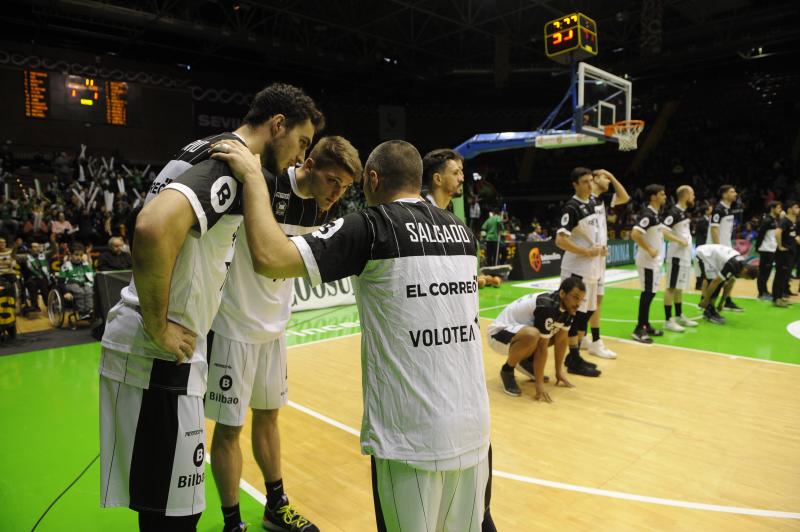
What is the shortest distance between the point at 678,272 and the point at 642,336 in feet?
4.17

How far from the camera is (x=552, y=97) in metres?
27.2

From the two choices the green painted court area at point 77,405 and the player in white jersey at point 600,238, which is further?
the player in white jersey at point 600,238

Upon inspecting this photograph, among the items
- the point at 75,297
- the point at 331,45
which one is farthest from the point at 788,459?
the point at 331,45

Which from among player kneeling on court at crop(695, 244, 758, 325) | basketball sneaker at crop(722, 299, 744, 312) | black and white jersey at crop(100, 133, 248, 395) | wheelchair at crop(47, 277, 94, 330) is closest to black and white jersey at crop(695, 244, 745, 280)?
player kneeling on court at crop(695, 244, 758, 325)

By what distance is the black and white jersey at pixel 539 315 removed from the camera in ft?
15.5

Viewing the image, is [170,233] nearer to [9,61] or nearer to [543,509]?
[543,509]

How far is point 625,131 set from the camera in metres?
11.3

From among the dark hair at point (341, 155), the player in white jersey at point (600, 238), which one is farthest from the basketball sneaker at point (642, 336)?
the dark hair at point (341, 155)

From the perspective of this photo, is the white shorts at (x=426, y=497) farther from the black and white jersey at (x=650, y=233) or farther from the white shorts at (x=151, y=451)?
the black and white jersey at (x=650, y=233)

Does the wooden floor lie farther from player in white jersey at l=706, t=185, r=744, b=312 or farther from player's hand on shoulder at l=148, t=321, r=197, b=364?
player in white jersey at l=706, t=185, r=744, b=312

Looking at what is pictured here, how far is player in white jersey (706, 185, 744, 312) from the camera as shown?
862 centimetres

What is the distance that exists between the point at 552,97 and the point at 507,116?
2.52 m

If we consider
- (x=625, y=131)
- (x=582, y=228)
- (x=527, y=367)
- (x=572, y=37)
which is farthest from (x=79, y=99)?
(x=527, y=367)

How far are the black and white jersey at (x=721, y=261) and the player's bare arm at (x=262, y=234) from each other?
841 cm
